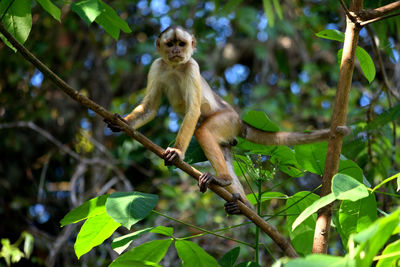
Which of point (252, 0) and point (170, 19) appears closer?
point (170, 19)

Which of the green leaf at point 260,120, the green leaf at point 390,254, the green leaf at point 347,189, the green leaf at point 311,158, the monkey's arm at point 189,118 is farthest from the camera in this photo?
the monkey's arm at point 189,118

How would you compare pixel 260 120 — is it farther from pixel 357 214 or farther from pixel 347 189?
pixel 347 189

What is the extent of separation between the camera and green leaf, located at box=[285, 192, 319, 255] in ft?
8.25

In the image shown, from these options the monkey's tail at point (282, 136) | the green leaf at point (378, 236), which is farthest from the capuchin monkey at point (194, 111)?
the green leaf at point (378, 236)

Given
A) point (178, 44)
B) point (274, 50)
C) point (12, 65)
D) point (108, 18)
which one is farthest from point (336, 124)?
point (274, 50)

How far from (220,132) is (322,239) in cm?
238

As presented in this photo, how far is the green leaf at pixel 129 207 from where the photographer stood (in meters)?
1.92

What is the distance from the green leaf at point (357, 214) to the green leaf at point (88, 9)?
1.56 m

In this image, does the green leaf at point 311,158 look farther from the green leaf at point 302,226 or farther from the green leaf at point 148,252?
the green leaf at point 148,252

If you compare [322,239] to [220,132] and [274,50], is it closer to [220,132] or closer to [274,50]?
[220,132]

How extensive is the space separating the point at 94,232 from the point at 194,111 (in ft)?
7.09

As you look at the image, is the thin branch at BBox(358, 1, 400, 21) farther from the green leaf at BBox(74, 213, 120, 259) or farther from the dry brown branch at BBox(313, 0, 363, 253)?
the green leaf at BBox(74, 213, 120, 259)

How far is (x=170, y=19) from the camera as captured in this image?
809 centimetres

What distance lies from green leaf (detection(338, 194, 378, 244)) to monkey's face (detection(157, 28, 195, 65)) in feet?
9.40
